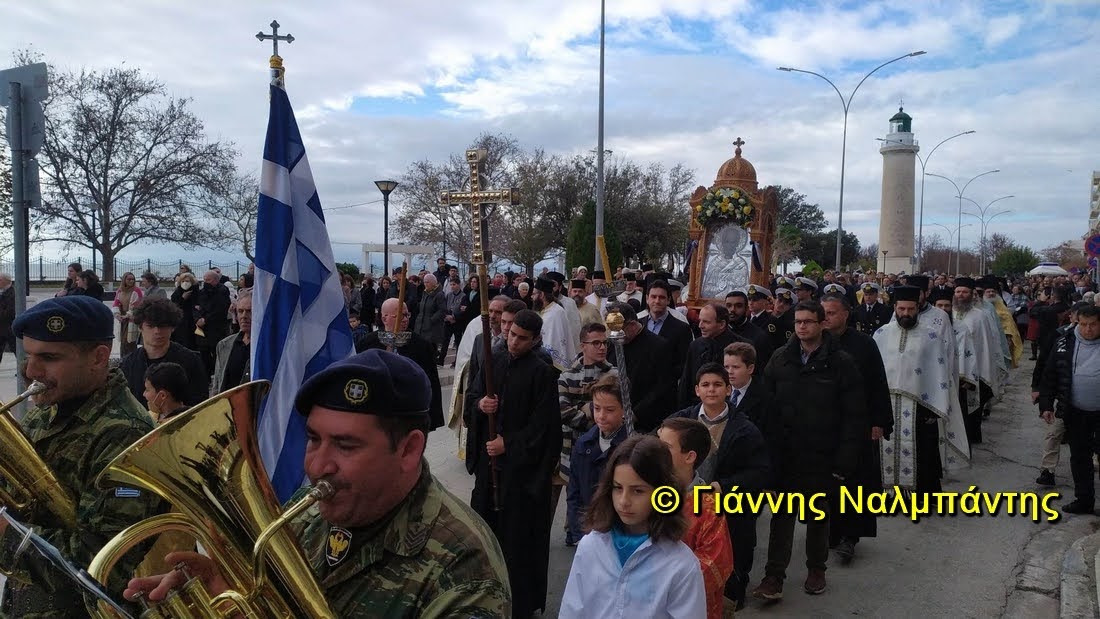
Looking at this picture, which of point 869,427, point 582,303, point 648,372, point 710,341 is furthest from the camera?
point 582,303

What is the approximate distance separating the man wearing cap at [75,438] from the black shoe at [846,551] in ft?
16.7

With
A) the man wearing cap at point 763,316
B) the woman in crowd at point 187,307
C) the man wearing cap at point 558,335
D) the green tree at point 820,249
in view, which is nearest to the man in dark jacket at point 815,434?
the man wearing cap at point 763,316

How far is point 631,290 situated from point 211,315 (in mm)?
6655

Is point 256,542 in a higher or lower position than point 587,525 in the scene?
higher

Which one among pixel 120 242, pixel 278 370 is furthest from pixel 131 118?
pixel 278 370

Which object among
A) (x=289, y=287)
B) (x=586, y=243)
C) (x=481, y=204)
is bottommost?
(x=289, y=287)

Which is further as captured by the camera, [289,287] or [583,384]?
[583,384]

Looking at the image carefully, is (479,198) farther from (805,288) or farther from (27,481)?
(805,288)

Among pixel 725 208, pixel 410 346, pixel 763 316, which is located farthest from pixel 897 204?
pixel 410 346

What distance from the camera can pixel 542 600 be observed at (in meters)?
5.03

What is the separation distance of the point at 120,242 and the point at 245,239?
6.73 m

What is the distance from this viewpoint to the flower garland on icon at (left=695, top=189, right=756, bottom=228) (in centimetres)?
1673

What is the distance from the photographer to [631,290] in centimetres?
1250

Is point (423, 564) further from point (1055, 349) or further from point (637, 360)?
point (1055, 349)
